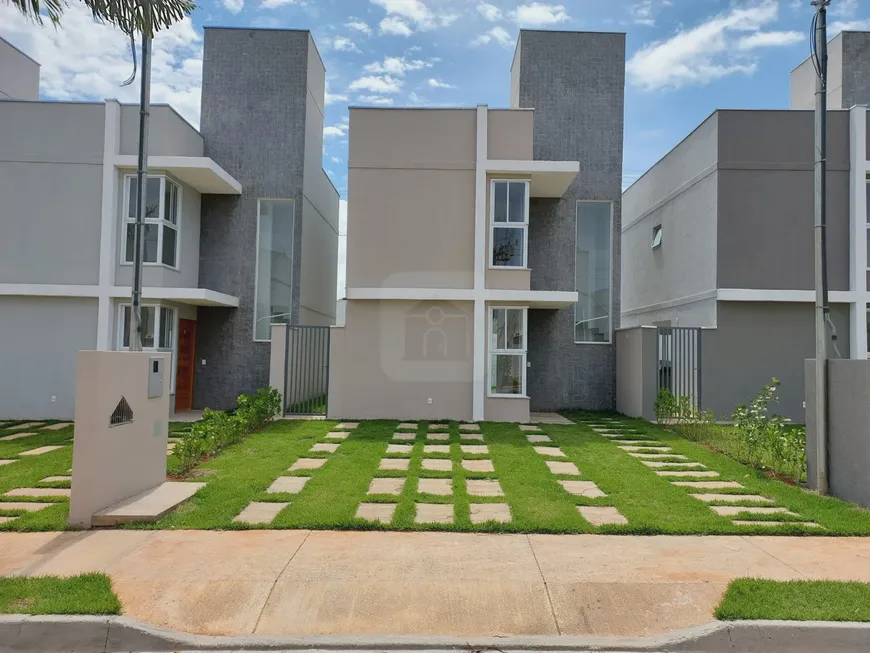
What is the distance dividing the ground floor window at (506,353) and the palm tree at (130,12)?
24.8 ft

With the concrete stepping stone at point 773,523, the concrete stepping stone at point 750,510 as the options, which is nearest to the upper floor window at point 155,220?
the concrete stepping stone at point 750,510

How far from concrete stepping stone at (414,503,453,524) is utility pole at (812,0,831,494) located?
4.22 meters

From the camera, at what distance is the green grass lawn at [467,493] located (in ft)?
18.2

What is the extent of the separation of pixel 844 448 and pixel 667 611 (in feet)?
12.8

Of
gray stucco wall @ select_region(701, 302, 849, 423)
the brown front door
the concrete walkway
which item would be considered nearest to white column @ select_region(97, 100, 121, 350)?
the brown front door

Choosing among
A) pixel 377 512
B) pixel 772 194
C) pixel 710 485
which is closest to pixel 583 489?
pixel 710 485

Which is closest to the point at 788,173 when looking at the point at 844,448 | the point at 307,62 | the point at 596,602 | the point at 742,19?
the point at 742,19

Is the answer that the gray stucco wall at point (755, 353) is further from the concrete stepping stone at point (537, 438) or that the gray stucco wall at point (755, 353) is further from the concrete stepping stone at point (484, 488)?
the concrete stepping stone at point (484, 488)

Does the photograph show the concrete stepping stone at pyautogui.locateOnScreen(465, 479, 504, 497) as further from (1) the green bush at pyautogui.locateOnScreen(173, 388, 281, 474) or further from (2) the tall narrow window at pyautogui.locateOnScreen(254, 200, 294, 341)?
(2) the tall narrow window at pyautogui.locateOnScreen(254, 200, 294, 341)

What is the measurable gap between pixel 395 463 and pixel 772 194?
1024 centimetres

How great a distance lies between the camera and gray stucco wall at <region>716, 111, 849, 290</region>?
12.9 meters

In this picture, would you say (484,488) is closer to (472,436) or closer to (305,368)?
(472,436)

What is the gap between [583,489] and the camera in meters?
6.97

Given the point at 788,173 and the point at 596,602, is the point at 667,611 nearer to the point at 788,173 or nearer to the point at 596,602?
the point at 596,602
